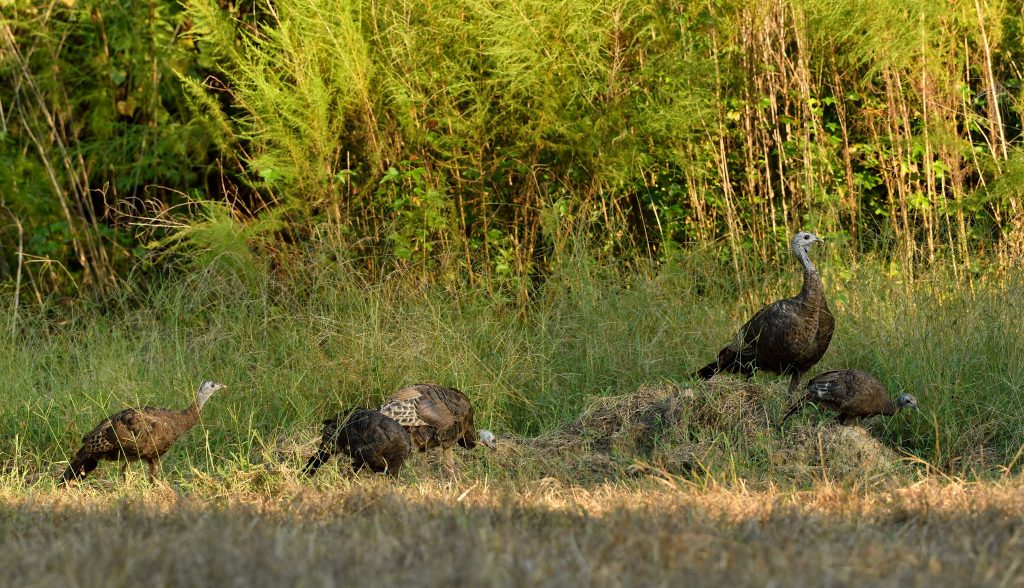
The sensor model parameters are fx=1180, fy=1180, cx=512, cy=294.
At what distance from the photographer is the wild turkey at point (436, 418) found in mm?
5363

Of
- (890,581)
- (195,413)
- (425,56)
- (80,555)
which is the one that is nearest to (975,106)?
(425,56)

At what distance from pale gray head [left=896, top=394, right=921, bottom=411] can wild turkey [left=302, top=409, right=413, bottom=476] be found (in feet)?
7.64

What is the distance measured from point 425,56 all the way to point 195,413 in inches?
137

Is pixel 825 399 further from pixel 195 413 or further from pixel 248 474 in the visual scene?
pixel 195 413

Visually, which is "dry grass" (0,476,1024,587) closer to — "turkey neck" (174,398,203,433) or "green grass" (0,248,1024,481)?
"turkey neck" (174,398,203,433)

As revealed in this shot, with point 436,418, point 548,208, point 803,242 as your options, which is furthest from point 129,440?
point 803,242

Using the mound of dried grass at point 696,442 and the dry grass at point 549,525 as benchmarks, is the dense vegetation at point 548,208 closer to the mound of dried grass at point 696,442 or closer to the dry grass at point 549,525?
the mound of dried grass at point 696,442

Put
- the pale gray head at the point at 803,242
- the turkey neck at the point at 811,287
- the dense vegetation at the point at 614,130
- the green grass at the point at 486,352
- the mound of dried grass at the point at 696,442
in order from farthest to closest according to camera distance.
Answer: the dense vegetation at the point at 614,130 < the pale gray head at the point at 803,242 < the turkey neck at the point at 811,287 < the green grass at the point at 486,352 < the mound of dried grass at the point at 696,442

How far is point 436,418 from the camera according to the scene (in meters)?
5.39

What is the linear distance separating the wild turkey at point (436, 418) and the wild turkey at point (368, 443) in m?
0.17

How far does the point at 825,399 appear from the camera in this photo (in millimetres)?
5500

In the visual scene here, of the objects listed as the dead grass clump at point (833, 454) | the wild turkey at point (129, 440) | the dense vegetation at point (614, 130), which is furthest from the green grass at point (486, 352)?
the dense vegetation at point (614, 130)

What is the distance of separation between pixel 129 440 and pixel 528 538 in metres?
2.68

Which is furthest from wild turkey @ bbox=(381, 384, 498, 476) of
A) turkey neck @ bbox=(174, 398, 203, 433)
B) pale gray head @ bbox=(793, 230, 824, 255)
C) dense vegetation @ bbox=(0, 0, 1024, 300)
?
dense vegetation @ bbox=(0, 0, 1024, 300)
